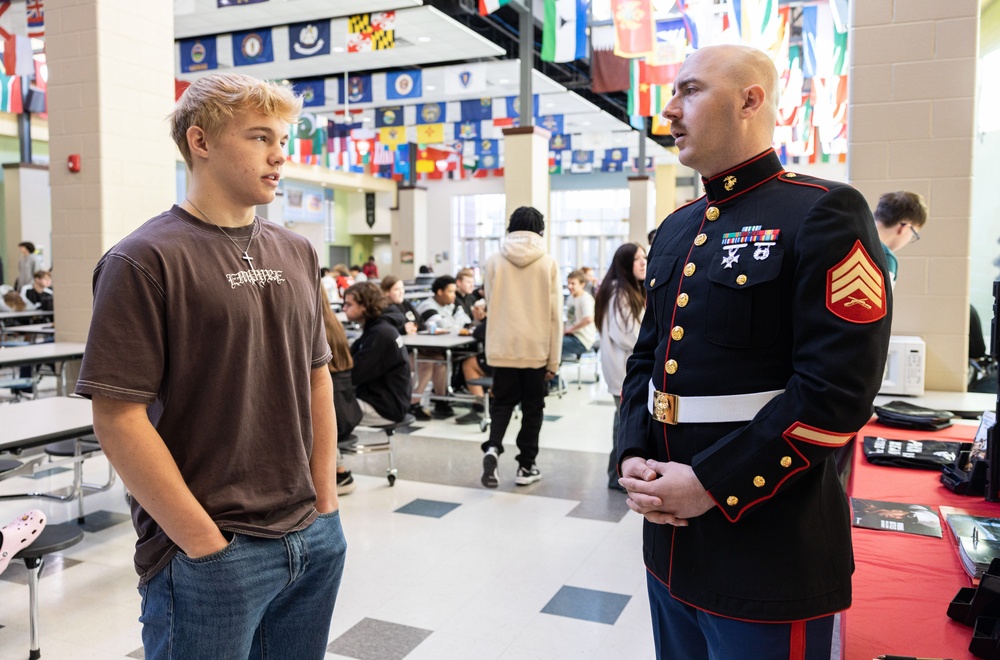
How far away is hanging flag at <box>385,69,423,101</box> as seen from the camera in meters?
12.4

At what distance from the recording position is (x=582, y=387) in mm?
8992

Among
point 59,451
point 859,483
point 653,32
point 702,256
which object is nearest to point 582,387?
point 653,32

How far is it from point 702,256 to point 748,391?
9.9 inches

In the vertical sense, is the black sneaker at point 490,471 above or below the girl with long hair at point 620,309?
below

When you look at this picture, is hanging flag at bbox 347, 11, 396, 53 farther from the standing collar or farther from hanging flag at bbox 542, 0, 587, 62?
the standing collar

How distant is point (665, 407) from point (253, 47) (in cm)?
1097

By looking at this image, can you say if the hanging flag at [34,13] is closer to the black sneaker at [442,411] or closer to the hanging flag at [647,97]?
the black sneaker at [442,411]

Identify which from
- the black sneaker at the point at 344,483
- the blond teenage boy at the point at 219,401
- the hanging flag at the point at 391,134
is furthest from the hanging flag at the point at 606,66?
the blond teenage boy at the point at 219,401

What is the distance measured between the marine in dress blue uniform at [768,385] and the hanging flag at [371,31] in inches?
377

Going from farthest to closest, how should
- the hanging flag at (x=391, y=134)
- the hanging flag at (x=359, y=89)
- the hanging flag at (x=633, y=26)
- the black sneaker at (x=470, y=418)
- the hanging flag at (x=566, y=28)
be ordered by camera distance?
the hanging flag at (x=391, y=134) → the hanging flag at (x=359, y=89) → the hanging flag at (x=566, y=28) → the hanging flag at (x=633, y=26) → the black sneaker at (x=470, y=418)

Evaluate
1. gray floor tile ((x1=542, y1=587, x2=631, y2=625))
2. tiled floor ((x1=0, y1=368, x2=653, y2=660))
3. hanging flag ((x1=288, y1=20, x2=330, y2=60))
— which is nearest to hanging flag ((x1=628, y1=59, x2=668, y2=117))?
hanging flag ((x1=288, y1=20, x2=330, y2=60))

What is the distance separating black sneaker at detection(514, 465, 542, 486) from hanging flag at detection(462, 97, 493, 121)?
32.7ft

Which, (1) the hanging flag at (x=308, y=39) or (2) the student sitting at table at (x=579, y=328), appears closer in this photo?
(2) the student sitting at table at (x=579, y=328)

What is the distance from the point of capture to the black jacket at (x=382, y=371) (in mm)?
4895
